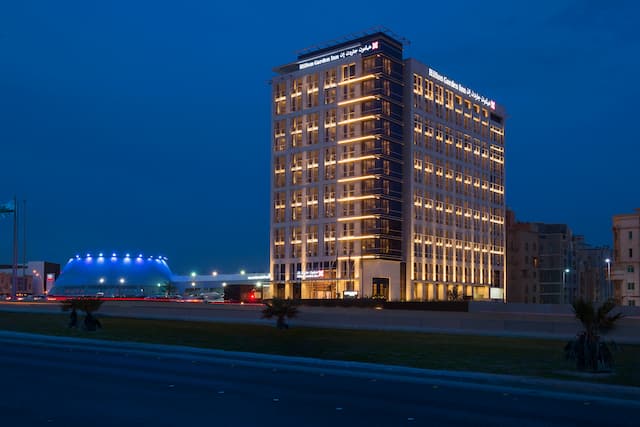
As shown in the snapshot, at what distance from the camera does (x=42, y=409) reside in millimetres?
14695

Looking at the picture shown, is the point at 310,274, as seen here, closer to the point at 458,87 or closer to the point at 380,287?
the point at 380,287

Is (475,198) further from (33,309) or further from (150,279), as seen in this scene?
(33,309)

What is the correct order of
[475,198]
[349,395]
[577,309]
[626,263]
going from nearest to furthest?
[349,395] → [577,309] → [626,263] → [475,198]

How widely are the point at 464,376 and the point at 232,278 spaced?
138708 mm

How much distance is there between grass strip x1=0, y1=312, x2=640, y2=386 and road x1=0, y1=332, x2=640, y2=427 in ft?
9.48

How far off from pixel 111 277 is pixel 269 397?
134 m

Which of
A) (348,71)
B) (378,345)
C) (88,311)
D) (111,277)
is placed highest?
(348,71)

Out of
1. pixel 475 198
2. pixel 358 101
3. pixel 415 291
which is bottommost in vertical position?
pixel 415 291

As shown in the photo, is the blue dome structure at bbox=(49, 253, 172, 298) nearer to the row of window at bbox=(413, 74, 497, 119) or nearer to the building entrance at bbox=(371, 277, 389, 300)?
the building entrance at bbox=(371, 277, 389, 300)

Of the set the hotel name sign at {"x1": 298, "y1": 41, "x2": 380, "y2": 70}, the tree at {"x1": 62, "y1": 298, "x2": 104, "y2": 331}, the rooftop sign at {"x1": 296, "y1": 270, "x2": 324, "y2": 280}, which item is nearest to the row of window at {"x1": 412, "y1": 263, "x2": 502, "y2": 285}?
the rooftop sign at {"x1": 296, "y1": 270, "x2": 324, "y2": 280}

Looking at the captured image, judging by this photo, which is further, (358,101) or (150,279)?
(150,279)

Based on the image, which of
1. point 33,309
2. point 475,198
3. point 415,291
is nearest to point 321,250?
point 415,291

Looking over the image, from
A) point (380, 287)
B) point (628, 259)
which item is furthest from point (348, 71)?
point (628, 259)

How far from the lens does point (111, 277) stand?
145 metres
